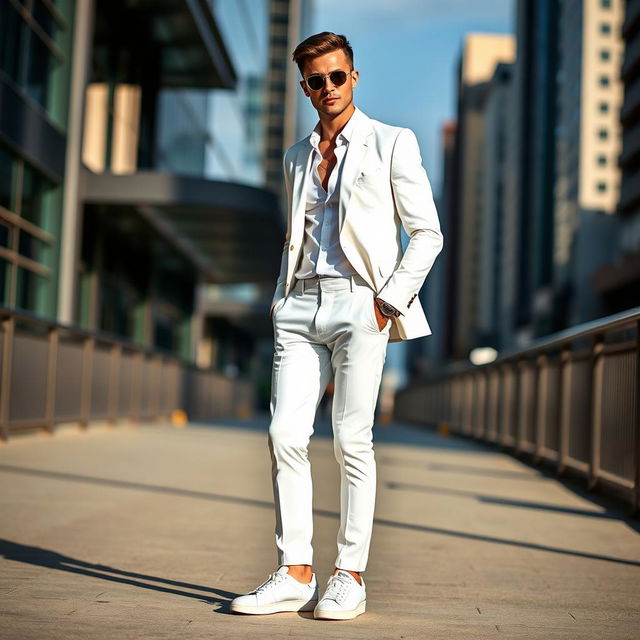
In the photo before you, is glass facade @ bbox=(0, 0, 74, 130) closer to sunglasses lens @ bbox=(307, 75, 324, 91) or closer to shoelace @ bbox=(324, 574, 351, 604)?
sunglasses lens @ bbox=(307, 75, 324, 91)

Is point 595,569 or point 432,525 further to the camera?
point 432,525

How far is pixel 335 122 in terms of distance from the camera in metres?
4.09

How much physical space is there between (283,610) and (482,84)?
528 feet

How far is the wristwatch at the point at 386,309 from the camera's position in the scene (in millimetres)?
3893

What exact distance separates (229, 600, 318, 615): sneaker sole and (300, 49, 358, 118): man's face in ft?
5.89

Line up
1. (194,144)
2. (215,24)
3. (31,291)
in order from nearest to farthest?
1. (31,291)
2. (215,24)
3. (194,144)

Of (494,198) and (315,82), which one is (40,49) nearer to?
(315,82)

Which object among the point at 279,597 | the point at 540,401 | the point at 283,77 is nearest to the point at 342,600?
the point at 279,597

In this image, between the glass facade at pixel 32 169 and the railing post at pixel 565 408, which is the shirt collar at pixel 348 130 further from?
the glass facade at pixel 32 169

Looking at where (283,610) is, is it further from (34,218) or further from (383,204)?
(34,218)

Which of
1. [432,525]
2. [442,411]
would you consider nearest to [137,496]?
[432,525]

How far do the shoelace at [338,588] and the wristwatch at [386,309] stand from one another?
955 millimetres

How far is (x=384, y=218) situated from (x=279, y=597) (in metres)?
1.43

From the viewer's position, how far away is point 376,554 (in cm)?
540
